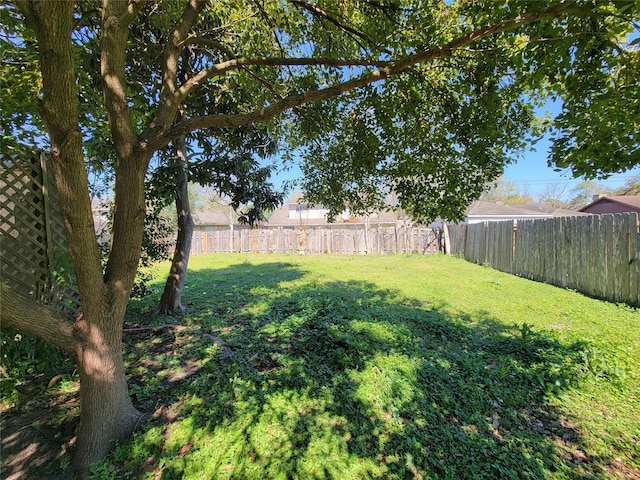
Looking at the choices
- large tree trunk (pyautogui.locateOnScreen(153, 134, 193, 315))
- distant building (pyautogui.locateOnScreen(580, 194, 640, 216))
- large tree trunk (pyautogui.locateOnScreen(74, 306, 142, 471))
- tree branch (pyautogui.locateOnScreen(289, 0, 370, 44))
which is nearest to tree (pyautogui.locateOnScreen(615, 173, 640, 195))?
distant building (pyautogui.locateOnScreen(580, 194, 640, 216))

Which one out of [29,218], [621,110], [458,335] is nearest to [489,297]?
[458,335]

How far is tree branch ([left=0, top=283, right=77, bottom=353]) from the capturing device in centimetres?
160

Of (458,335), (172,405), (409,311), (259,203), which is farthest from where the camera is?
(259,203)

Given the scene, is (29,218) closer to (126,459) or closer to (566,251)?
(126,459)

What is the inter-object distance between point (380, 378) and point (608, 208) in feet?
72.1

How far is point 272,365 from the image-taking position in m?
3.04

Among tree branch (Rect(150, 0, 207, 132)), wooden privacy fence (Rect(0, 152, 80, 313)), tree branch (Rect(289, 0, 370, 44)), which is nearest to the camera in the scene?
tree branch (Rect(150, 0, 207, 132))

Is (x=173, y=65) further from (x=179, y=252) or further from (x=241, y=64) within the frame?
(x=179, y=252)

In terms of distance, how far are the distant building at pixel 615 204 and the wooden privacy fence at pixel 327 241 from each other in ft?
32.2

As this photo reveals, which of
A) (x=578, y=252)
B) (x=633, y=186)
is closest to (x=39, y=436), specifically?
(x=578, y=252)

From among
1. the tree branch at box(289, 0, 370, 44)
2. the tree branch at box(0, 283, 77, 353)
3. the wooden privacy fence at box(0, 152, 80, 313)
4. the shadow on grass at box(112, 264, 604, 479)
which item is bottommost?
the shadow on grass at box(112, 264, 604, 479)

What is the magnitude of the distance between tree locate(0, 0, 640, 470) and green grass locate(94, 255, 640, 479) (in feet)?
2.05

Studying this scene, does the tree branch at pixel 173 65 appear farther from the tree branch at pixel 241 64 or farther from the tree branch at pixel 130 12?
the tree branch at pixel 130 12

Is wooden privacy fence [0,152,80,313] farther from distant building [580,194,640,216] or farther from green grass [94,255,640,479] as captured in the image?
distant building [580,194,640,216]
